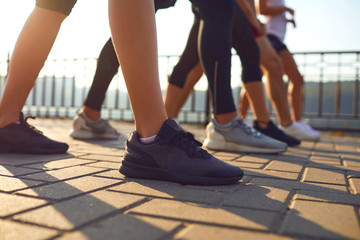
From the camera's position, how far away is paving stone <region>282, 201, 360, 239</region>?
2.58ft

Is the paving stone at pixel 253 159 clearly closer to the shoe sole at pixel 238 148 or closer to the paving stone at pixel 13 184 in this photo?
the shoe sole at pixel 238 148

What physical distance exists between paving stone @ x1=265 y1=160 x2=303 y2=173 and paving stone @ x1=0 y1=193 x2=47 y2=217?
114 centimetres

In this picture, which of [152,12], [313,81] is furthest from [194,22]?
[313,81]

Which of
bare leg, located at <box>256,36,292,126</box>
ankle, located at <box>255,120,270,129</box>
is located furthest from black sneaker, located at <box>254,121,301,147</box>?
bare leg, located at <box>256,36,292,126</box>

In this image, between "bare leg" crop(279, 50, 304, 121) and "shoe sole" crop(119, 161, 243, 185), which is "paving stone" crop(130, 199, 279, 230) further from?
"bare leg" crop(279, 50, 304, 121)

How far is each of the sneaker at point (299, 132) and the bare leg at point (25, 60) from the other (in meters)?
2.53

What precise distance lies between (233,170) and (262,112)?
1595 millimetres

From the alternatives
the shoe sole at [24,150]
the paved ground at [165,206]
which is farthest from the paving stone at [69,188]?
the shoe sole at [24,150]

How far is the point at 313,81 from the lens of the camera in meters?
8.01

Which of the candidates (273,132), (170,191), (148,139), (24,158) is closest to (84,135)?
(24,158)

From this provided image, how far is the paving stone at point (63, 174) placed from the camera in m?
1.28

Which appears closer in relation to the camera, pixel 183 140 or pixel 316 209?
pixel 316 209

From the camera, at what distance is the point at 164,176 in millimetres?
1316

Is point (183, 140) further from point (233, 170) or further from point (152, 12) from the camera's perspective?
point (152, 12)
